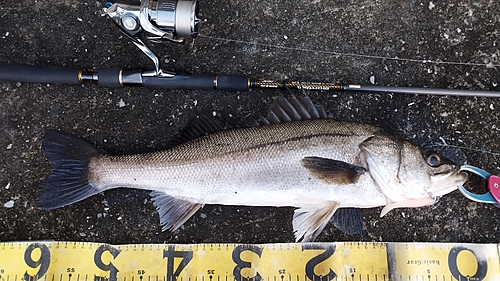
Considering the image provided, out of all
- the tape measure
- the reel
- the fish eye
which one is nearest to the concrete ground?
the tape measure

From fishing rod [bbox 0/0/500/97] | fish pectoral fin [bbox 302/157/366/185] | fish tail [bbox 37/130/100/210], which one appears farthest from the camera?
fishing rod [bbox 0/0/500/97]

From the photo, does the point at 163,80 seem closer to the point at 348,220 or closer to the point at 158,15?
the point at 158,15

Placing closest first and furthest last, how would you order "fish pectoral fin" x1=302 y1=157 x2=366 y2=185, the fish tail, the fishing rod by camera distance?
"fish pectoral fin" x1=302 y1=157 x2=366 y2=185
the fish tail
the fishing rod

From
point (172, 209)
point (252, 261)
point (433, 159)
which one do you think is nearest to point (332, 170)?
point (433, 159)

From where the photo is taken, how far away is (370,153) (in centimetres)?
202

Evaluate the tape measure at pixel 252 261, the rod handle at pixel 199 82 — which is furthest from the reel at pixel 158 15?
the tape measure at pixel 252 261

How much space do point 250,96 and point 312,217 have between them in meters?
0.83

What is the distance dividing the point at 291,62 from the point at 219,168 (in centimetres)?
89

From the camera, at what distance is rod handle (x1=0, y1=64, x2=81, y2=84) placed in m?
2.28

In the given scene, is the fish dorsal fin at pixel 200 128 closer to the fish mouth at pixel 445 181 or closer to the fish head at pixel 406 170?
the fish head at pixel 406 170

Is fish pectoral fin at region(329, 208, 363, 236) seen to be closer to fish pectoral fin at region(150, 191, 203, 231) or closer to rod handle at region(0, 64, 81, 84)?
fish pectoral fin at region(150, 191, 203, 231)

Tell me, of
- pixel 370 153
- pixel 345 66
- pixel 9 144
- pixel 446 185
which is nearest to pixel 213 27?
pixel 345 66

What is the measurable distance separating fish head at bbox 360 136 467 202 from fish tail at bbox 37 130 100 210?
4.89 feet

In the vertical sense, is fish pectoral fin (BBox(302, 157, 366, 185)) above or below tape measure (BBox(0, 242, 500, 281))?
above
